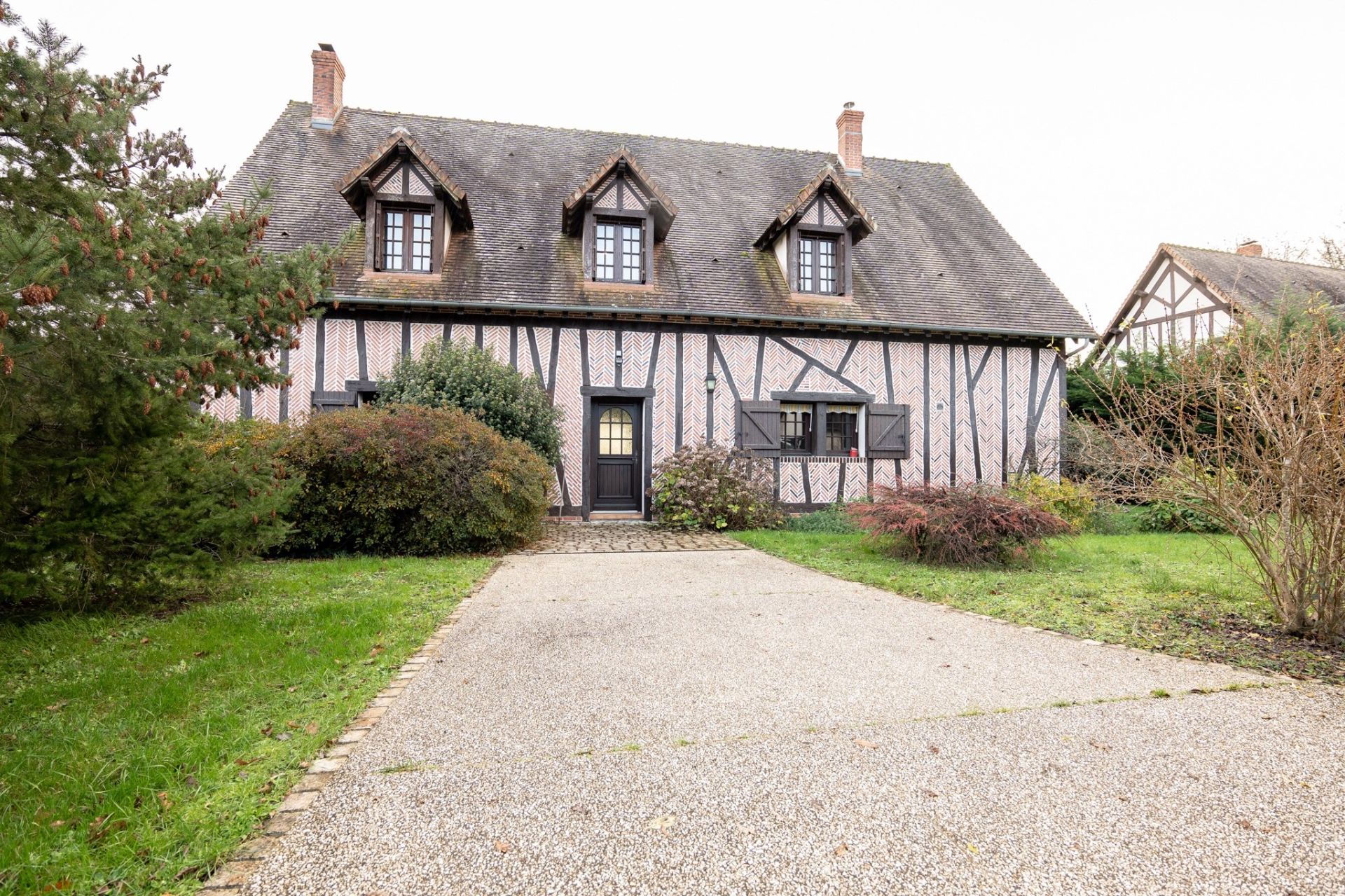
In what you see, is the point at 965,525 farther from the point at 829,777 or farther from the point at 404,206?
the point at 404,206

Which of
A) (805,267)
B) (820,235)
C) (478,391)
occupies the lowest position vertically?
(478,391)

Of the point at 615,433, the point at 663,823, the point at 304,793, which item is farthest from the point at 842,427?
the point at 304,793

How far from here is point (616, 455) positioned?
10766mm

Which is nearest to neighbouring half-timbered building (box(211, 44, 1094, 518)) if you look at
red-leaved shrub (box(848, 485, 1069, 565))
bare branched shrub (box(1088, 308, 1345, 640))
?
red-leaved shrub (box(848, 485, 1069, 565))

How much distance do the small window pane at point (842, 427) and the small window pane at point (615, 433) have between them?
11.2 ft

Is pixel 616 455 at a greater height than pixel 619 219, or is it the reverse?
pixel 619 219

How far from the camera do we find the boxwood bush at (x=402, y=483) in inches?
264

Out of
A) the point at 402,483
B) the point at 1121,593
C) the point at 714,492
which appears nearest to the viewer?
the point at 1121,593

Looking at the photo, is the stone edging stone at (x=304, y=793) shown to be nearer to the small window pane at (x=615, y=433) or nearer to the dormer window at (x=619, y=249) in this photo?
the small window pane at (x=615, y=433)

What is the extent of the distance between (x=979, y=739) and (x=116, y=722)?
338 centimetres

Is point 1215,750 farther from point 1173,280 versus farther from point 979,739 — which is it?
point 1173,280

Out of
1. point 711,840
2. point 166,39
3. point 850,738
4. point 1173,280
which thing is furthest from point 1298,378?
point 1173,280

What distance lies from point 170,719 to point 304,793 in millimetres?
1040

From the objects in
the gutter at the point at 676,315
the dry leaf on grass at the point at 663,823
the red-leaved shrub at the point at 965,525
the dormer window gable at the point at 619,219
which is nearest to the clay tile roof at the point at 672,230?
the gutter at the point at 676,315
